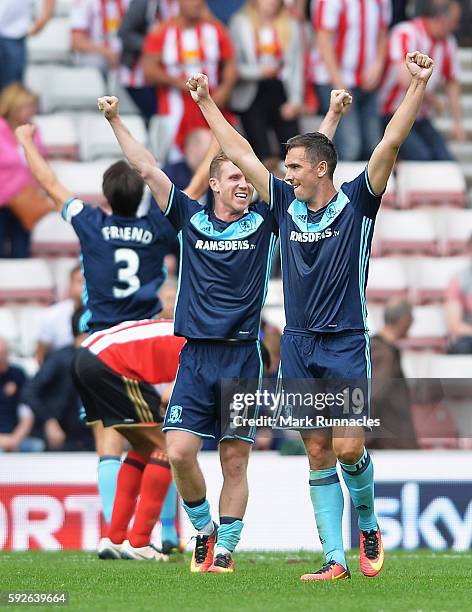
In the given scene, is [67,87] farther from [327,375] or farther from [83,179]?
[327,375]

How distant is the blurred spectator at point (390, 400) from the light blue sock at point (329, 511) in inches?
153

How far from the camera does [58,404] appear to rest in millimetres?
12188

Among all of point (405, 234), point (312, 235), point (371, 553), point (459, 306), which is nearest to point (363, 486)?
point (371, 553)

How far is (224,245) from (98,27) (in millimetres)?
8347

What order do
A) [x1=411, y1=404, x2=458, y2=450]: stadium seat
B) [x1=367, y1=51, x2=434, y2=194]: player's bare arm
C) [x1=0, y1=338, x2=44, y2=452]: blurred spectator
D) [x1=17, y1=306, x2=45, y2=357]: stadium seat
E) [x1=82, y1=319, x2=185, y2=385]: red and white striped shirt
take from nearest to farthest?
[x1=367, y1=51, x2=434, y2=194]: player's bare arm, [x1=82, y1=319, x2=185, y2=385]: red and white striped shirt, [x1=411, y1=404, x2=458, y2=450]: stadium seat, [x1=0, y1=338, x2=44, y2=452]: blurred spectator, [x1=17, y1=306, x2=45, y2=357]: stadium seat

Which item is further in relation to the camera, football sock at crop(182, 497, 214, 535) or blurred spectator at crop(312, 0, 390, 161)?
blurred spectator at crop(312, 0, 390, 161)

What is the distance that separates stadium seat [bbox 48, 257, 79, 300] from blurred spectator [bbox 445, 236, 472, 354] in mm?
3416

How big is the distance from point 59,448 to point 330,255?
17.0ft

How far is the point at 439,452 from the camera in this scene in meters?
10.9

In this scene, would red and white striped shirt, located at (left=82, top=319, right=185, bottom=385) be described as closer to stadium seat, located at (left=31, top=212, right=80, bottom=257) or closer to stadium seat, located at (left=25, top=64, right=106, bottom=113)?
stadium seat, located at (left=31, top=212, right=80, bottom=257)

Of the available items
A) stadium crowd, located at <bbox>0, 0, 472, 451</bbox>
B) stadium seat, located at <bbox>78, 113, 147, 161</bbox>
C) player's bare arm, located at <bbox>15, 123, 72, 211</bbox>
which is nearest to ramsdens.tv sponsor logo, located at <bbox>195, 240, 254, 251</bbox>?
player's bare arm, located at <bbox>15, 123, 72, 211</bbox>

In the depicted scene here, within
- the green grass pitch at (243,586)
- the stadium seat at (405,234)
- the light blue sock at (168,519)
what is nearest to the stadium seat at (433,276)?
the stadium seat at (405,234)

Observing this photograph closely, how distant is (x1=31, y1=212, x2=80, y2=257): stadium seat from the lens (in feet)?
48.8

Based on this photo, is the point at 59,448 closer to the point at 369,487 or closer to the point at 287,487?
the point at 287,487
